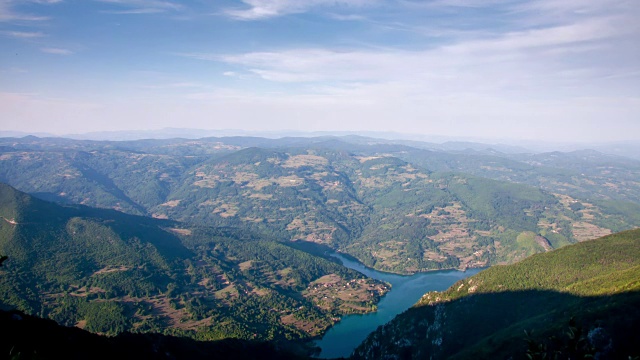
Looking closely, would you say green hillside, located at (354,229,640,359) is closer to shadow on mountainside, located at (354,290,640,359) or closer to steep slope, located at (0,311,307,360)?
shadow on mountainside, located at (354,290,640,359)

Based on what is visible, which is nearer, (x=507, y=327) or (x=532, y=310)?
(x=507, y=327)

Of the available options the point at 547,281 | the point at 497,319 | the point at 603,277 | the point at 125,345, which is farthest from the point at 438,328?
the point at 125,345

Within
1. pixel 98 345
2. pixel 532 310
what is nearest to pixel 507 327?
pixel 532 310

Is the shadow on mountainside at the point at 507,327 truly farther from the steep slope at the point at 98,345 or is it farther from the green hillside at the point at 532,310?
the steep slope at the point at 98,345

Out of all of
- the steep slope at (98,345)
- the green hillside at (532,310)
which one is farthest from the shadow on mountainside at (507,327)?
the steep slope at (98,345)

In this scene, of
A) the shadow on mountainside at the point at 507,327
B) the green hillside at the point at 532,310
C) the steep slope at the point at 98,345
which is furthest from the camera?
the green hillside at the point at 532,310

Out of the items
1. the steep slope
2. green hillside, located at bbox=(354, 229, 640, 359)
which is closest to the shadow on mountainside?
green hillside, located at bbox=(354, 229, 640, 359)

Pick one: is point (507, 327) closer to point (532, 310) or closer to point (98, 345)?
point (532, 310)

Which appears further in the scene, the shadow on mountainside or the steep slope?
the shadow on mountainside

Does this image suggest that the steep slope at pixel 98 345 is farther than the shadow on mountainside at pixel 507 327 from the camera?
No
